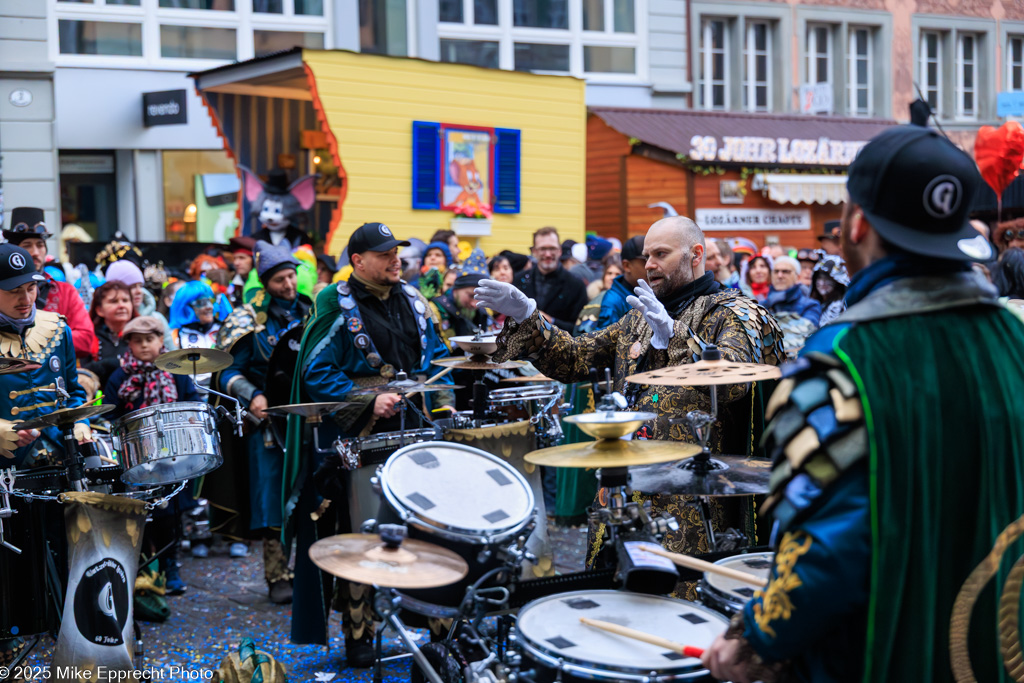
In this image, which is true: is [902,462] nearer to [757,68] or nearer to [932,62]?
[757,68]

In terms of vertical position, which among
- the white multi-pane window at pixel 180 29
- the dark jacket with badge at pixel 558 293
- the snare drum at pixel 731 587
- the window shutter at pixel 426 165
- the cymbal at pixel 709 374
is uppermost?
the white multi-pane window at pixel 180 29

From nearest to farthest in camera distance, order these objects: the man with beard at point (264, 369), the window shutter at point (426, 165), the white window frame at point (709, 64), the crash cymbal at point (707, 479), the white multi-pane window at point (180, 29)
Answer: the crash cymbal at point (707, 479) < the man with beard at point (264, 369) < the window shutter at point (426, 165) < the white multi-pane window at point (180, 29) < the white window frame at point (709, 64)

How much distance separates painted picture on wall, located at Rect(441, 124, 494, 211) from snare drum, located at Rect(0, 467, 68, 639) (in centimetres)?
812

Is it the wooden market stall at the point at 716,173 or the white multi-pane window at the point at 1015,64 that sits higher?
the white multi-pane window at the point at 1015,64

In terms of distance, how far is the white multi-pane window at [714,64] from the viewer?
68.3 ft

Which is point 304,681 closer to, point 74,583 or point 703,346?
point 74,583

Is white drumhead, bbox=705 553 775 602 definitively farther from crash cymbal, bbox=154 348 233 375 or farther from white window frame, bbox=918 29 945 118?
white window frame, bbox=918 29 945 118

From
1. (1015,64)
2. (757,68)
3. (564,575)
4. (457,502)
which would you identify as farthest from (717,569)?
(1015,64)

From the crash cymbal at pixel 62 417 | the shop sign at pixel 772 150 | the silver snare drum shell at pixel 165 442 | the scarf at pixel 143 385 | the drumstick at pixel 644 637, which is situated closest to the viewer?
the drumstick at pixel 644 637

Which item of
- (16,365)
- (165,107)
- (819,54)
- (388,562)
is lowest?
(388,562)

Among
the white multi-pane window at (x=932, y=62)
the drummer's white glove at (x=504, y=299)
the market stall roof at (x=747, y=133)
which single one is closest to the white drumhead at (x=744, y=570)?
the drummer's white glove at (x=504, y=299)

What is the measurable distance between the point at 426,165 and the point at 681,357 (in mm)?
8396

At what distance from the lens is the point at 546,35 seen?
61.4ft

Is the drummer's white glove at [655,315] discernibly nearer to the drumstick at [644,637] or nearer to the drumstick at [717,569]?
the drumstick at [717,569]
